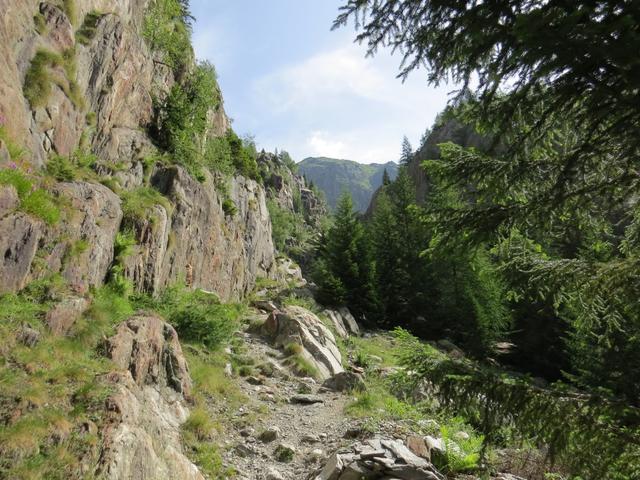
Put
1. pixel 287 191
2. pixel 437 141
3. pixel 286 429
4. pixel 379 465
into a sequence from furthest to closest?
pixel 287 191 < pixel 437 141 < pixel 286 429 < pixel 379 465

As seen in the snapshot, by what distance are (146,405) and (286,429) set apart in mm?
3519

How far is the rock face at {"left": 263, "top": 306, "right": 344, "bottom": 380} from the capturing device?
14562 millimetres

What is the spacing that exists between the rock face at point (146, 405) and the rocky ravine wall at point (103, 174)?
5.76ft

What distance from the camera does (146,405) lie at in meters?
6.76

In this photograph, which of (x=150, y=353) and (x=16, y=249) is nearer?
(x=16, y=249)

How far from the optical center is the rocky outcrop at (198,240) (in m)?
12.4

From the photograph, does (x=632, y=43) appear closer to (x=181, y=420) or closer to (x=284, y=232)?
(x=181, y=420)

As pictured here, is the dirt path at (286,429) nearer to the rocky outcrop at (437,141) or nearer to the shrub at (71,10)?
the shrub at (71,10)

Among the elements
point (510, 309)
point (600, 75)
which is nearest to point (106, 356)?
point (600, 75)

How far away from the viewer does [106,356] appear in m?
7.47

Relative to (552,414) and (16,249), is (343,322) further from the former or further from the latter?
(552,414)

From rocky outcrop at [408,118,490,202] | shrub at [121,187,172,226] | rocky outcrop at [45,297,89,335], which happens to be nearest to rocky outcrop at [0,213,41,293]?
rocky outcrop at [45,297,89,335]

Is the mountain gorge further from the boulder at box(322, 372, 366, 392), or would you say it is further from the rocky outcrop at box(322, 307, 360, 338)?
the rocky outcrop at box(322, 307, 360, 338)

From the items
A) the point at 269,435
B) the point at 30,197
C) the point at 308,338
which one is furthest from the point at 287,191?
the point at 269,435
